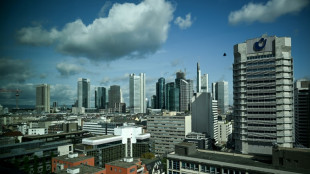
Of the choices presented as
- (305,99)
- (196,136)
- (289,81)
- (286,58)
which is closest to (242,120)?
(289,81)

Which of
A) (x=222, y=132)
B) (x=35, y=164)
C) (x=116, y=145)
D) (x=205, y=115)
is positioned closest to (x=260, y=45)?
(x=116, y=145)

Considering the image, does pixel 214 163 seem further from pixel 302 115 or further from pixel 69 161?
pixel 302 115

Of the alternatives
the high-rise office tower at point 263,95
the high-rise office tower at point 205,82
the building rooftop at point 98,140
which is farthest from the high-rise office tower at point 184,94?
the high-rise office tower at point 263,95

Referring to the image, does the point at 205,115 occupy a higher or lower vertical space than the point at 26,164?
higher

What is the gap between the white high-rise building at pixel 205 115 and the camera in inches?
3268

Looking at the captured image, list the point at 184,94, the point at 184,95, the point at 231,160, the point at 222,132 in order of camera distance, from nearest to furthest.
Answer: the point at 231,160 → the point at 222,132 → the point at 184,95 → the point at 184,94

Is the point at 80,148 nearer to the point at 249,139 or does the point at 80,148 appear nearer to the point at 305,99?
the point at 249,139

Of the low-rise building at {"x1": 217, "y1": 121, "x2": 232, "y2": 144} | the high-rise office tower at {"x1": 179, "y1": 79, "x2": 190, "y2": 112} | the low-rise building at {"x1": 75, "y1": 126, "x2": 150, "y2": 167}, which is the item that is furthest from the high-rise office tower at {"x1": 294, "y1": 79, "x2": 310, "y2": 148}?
the high-rise office tower at {"x1": 179, "y1": 79, "x2": 190, "y2": 112}

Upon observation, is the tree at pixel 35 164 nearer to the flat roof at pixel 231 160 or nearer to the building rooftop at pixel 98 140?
the building rooftop at pixel 98 140

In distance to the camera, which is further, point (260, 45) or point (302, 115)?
point (302, 115)

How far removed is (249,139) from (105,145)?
32946mm

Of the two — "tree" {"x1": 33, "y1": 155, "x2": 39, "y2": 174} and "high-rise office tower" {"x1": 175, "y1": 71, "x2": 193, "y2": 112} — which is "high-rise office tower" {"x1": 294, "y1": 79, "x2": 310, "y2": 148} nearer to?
"tree" {"x1": 33, "y1": 155, "x2": 39, "y2": 174}

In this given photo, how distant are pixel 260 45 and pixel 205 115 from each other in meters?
48.0

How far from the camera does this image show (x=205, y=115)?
8556 cm
